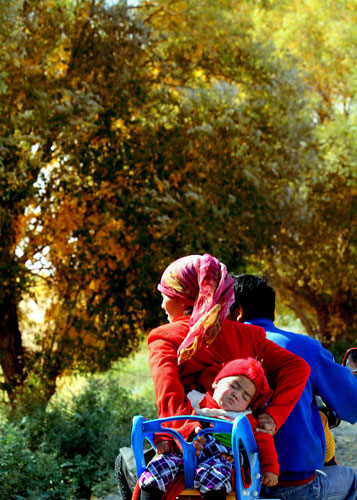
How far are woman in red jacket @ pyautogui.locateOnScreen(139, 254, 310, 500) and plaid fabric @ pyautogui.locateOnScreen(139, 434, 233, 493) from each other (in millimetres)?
119

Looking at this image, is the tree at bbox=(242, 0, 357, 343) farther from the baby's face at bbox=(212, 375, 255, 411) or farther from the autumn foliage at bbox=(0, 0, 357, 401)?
the baby's face at bbox=(212, 375, 255, 411)

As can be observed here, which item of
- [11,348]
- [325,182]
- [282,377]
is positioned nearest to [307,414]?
[282,377]

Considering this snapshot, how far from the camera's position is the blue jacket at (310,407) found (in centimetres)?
252

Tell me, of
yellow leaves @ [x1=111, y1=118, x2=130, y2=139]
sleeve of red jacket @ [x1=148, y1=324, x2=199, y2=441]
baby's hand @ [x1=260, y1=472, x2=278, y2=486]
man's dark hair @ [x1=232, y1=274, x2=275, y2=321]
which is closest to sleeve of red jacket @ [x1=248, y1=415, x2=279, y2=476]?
baby's hand @ [x1=260, y1=472, x2=278, y2=486]

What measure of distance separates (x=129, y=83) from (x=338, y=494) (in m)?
7.80

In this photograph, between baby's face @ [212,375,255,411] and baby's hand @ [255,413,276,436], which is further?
baby's hand @ [255,413,276,436]

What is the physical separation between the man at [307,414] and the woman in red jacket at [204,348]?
253 millimetres

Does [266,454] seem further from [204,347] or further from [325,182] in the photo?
[325,182]

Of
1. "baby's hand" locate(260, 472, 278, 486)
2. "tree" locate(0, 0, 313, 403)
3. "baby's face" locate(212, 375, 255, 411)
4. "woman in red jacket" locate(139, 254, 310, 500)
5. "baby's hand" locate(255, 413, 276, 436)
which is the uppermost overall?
"tree" locate(0, 0, 313, 403)

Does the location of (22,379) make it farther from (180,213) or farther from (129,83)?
(129,83)

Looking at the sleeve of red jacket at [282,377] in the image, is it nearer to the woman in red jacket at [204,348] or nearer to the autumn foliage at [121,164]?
the woman in red jacket at [204,348]

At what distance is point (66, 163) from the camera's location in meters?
9.24

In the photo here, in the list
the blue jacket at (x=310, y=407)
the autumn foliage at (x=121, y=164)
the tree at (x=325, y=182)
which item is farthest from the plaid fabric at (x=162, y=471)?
the tree at (x=325, y=182)

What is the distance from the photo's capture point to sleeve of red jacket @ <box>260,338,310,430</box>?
2.27 m
